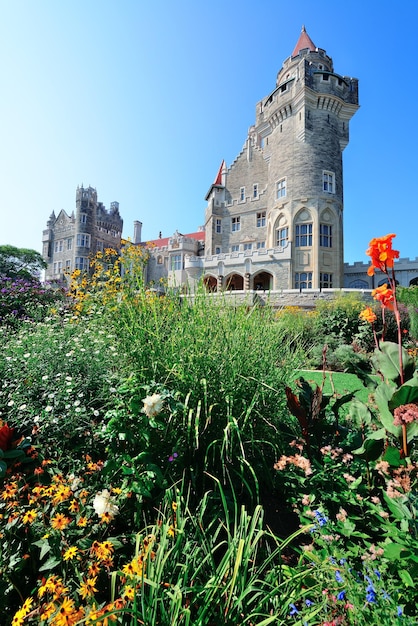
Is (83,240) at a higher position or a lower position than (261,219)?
higher

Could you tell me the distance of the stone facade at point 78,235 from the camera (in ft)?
120

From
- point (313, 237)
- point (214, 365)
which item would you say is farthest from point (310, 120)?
point (214, 365)

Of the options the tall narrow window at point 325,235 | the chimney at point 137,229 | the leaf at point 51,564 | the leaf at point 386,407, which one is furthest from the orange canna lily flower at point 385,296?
the chimney at point 137,229

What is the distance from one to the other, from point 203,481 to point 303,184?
80.0 ft

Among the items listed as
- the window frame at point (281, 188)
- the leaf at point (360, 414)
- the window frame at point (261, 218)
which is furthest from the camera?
the window frame at point (261, 218)

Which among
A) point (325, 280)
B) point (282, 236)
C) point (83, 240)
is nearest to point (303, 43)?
point (282, 236)

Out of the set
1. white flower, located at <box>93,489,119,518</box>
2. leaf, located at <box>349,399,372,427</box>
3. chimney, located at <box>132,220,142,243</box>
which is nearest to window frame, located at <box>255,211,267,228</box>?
chimney, located at <box>132,220,142,243</box>

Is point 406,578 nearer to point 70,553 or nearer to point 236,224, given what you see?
point 70,553

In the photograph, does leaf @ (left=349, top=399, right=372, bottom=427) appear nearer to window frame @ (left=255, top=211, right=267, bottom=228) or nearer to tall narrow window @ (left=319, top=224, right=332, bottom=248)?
tall narrow window @ (left=319, top=224, right=332, bottom=248)

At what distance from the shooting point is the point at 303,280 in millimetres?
22844

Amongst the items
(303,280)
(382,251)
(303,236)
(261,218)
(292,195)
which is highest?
(292,195)

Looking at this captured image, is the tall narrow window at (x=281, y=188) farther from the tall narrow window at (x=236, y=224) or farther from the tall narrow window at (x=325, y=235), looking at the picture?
the tall narrow window at (x=236, y=224)

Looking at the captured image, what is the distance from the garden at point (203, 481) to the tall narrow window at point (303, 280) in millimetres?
20479

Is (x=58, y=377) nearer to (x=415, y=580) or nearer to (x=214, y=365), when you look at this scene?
(x=214, y=365)
